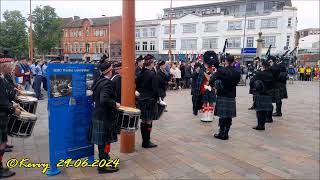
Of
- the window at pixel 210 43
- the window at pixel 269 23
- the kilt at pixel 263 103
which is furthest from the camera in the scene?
the window at pixel 210 43

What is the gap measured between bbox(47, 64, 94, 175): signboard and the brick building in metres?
49.9

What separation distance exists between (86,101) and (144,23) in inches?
1965

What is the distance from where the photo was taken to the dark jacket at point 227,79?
618cm

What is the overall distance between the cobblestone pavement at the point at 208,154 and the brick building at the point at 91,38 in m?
47.8

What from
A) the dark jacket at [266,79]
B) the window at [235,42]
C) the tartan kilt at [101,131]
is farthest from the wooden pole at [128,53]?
the window at [235,42]

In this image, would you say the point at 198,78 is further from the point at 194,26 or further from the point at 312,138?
the point at 194,26

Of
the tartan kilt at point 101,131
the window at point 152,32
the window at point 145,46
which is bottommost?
the tartan kilt at point 101,131

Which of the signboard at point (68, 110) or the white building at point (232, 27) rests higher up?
the white building at point (232, 27)

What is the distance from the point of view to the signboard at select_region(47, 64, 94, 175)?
4094 mm

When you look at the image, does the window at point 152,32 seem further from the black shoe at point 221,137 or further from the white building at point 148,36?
the black shoe at point 221,137

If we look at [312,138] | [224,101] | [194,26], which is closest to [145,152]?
[224,101]

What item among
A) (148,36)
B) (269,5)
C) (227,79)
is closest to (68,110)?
(227,79)

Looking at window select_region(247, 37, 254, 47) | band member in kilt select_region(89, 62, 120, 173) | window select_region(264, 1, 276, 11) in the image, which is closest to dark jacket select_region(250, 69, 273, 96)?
band member in kilt select_region(89, 62, 120, 173)

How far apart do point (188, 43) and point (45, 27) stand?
2862 centimetres
